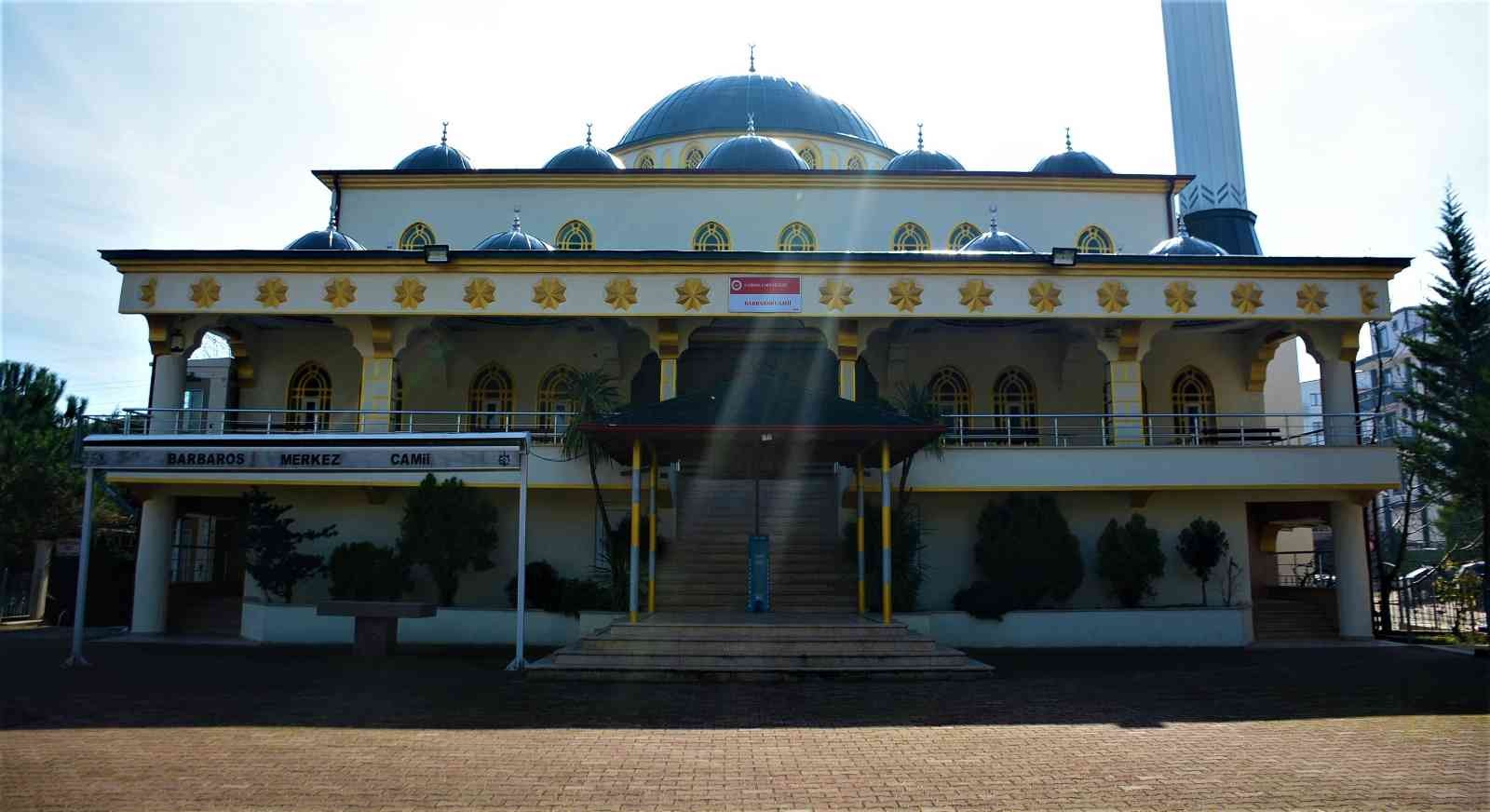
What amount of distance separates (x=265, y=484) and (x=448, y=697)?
1068 centimetres

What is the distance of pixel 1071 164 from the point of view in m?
29.1

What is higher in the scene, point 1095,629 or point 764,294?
point 764,294

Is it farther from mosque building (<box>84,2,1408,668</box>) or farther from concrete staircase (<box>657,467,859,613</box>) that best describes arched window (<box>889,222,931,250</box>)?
concrete staircase (<box>657,467,859,613</box>)

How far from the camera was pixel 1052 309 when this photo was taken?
2144 centimetres

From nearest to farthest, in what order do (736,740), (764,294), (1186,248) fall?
(736,740) < (764,294) < (1186,248)

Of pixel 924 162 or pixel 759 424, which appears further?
pixel 924 162

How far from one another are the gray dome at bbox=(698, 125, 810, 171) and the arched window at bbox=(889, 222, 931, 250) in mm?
2999

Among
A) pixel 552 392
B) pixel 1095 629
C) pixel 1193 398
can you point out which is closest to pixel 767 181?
pixel 552 392

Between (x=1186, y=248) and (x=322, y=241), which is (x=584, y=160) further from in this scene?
(x=1186, y=248)

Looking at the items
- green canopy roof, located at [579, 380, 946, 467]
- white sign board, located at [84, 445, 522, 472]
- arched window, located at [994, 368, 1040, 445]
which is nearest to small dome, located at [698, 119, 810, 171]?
arched window, located at [994, 368, 1040, 445]

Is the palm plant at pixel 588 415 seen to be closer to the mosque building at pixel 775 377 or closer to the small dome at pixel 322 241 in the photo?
the mosque building at pixel 775 377

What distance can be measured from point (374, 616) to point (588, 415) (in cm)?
540

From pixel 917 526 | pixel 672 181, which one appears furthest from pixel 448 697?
pixel 672 181

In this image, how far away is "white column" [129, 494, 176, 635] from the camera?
21375 millimetres
